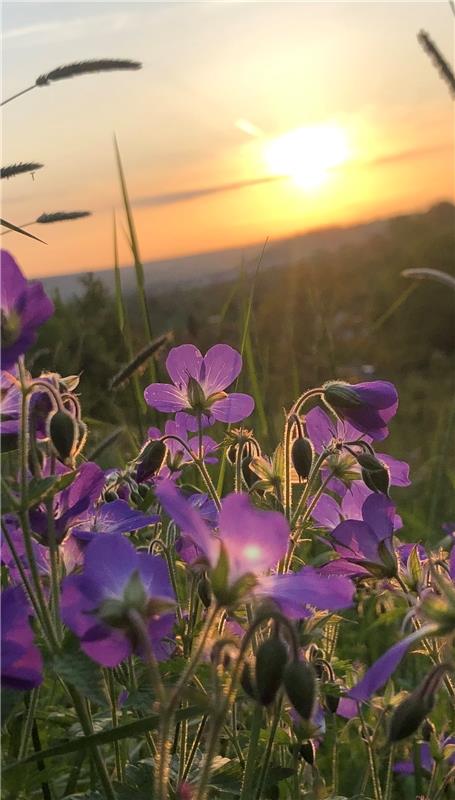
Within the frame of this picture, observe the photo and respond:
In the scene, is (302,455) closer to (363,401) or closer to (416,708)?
(363,401)

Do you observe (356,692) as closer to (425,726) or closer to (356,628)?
(425,726)

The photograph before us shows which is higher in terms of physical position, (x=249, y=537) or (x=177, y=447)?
(x=249, y=537)

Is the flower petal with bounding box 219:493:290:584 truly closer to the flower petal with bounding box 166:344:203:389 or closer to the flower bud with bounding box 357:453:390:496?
the flower bud with bounding box 357:453:390:496

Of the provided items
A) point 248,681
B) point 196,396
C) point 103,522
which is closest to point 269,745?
point 248,681

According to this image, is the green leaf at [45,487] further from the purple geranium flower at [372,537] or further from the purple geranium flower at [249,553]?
the purple geranium flower at [372,537]

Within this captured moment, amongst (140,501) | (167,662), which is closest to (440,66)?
(140,501)

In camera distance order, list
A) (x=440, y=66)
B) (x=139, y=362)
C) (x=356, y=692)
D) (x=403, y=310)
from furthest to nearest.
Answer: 1. (x=403, y=310)
2. (x=440, y=66)
3. (x=139, y=362)
4. (x=356, y=692)
